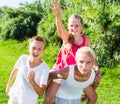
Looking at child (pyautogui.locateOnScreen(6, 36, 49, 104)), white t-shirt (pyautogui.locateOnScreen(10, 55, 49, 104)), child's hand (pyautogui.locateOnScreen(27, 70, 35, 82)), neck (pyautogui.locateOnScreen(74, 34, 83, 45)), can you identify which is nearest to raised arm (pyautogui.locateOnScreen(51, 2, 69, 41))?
neck (pyautogui.locateOnScreen(74, 34, 83, 45))

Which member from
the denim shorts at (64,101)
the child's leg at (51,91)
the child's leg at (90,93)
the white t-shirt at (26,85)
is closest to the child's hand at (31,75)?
the white t-shirt at (26,85)

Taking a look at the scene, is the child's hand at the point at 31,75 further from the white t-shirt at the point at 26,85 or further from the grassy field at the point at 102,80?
the grassy field at the point at 102,80

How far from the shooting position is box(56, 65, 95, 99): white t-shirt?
12.6ft

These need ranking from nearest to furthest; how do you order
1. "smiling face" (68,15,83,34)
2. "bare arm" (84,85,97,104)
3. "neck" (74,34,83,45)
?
"bare arm" (84,85,97,104) → "smiling face" (68,15,83,34) → "neck" (74,34,83,45)

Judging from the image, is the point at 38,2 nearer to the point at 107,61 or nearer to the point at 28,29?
the point at 28,29

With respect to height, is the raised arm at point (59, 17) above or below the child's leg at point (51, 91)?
above

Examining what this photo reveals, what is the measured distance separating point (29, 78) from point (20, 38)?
14.5 meters

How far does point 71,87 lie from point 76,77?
130mm

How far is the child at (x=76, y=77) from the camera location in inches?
149

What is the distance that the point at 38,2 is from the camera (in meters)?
28.2

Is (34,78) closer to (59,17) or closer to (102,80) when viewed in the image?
(59,17)

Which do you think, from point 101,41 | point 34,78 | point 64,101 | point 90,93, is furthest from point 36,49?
point 101,41

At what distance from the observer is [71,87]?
391 centimetres

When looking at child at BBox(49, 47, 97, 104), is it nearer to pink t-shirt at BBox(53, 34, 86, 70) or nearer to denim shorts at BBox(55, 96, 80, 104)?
denim shorts at BBox(55, 96, 80, 104)
